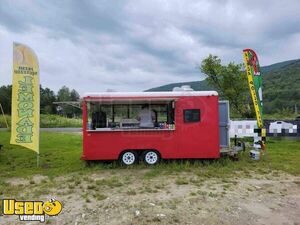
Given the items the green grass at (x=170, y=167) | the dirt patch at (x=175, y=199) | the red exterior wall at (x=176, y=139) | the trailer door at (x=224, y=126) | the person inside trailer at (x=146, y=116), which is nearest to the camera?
the dirt patch at (x=175, y=199)

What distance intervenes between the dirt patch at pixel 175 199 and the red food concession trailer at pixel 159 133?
1.40m

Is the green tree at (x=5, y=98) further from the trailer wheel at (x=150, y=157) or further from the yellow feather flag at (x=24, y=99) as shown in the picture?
the trailer wheel at (x=150, y=157)

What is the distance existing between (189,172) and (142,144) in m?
1.87

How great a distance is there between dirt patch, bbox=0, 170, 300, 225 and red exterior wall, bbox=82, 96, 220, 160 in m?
1.37

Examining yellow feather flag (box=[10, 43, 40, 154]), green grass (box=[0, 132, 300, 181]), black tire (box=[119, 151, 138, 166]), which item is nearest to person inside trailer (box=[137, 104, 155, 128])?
black tire (box=[119, 151, 138, 166])

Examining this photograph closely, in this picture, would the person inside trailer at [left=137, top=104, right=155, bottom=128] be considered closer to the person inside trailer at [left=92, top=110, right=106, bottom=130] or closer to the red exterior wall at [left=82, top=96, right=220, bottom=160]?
the red exterior wall at [left=82, top=96, right=220, bottom=160]

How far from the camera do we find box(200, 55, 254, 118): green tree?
73.8ft

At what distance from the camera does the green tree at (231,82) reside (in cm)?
2248

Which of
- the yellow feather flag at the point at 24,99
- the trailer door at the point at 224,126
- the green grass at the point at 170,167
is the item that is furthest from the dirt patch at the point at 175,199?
the trailer door at the point at 224,126

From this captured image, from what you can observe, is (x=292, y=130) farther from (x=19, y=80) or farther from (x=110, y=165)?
(x=19, y=80)

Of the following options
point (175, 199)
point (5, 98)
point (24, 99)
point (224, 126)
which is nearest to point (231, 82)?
point (224, 126)

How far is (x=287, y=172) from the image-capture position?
9.23 metres

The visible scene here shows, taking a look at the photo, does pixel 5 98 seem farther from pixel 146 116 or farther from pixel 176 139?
pixel 176 139

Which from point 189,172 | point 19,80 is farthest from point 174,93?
point 19,80
